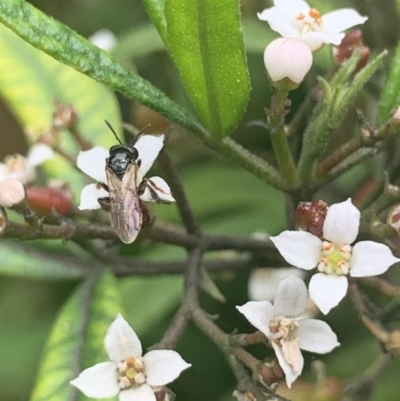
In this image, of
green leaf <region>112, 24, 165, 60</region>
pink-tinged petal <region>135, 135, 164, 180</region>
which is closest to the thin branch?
pink-tinged petal <region>135, 135, 164, 180</region>

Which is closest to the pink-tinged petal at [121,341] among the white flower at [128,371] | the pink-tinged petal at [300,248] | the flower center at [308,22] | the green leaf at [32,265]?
the white flower at [128,371]

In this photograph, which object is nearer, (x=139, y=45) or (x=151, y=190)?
(x=151, y=190)

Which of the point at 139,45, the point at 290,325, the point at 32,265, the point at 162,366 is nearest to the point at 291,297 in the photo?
the point at 290,325

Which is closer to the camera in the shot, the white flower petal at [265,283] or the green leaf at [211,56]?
the green leaf at [211,56]

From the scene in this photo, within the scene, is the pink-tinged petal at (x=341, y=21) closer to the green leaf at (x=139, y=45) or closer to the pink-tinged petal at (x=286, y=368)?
the pink-tinged petal at (x=286, y=368)

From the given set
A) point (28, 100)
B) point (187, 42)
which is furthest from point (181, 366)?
point (28, 100)

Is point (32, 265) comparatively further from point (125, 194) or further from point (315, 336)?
point (315, 336)

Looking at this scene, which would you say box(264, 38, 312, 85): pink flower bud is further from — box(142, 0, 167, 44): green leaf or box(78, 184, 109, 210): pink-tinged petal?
box(78, 184, 109, 210): pink-tinged petal
